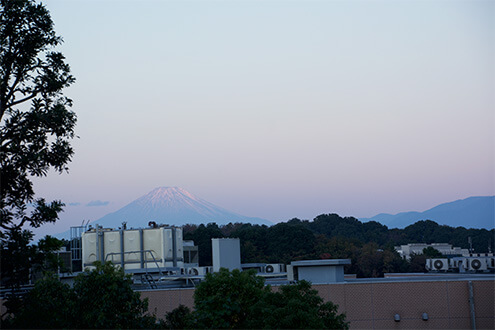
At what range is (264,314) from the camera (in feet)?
55.6

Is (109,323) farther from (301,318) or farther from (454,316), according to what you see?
(454,316)

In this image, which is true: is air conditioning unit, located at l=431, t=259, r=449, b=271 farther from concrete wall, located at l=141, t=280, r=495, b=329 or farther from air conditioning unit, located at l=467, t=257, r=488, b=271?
concrete wall, located at l=141, t=280, r=495, b=329

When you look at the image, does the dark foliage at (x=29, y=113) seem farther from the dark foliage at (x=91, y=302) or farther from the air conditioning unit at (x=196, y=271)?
the air conditioning unit at (x=196, y=271)

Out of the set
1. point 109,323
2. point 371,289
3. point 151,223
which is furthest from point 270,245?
point 109,323

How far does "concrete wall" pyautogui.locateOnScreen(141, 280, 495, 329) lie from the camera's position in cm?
2353

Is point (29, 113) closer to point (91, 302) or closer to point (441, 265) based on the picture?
point (91, 302)

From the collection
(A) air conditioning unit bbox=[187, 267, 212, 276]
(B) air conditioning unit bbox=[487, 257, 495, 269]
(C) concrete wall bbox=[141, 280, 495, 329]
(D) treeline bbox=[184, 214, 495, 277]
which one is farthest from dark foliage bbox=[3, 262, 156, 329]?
(D) treeline bbox=[184, 214, 495, 277]

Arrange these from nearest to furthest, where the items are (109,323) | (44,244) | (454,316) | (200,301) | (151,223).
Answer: (44,244) → (109,323) → (200,301) → (454,316) → (151,223)

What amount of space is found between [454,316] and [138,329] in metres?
12.8

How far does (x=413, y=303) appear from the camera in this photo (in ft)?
79.9

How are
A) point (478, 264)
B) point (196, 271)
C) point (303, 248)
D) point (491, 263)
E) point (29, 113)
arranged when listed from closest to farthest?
1. point (29, 113)
2. point (196, 271)
3. point (478, 264)
4. point (491, 263)
5. point (303, 248)

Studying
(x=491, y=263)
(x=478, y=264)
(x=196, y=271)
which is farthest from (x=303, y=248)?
(x=196, y=271)

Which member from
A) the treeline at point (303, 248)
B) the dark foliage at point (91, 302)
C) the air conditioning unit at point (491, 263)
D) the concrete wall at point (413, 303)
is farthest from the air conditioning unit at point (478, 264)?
the treeline at point (303, 248)

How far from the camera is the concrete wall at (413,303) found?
23.5 m
